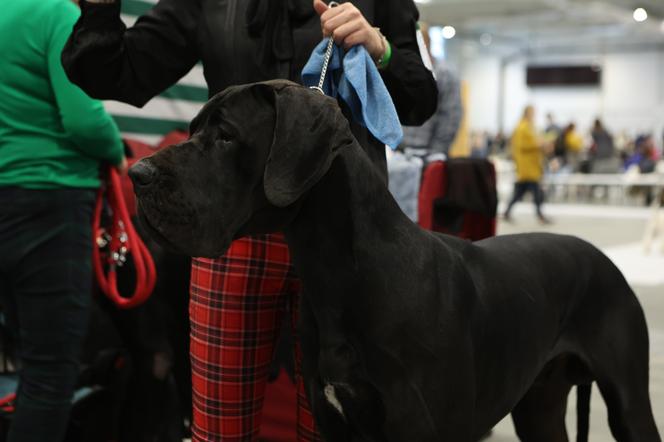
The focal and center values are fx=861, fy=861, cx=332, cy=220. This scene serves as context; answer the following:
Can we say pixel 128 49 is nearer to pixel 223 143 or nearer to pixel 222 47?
pixel 222 47

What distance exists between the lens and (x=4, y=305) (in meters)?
2.57

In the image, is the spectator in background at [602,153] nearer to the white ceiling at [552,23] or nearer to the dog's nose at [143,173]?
the white ceiling at [552,23]

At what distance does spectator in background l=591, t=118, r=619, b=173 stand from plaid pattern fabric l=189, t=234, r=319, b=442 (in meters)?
18.1

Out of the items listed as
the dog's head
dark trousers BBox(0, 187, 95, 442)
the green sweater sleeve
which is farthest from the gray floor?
the dog's head

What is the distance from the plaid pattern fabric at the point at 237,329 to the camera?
1839 millimetres

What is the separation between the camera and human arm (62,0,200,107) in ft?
6.07

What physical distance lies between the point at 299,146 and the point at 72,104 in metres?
1.16

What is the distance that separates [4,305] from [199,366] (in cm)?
96

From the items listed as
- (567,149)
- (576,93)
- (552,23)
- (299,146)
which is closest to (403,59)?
(299,146)

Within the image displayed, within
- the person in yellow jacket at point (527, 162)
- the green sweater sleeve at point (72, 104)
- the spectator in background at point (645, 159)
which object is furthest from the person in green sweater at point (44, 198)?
the spectator in background at point (645, 159)

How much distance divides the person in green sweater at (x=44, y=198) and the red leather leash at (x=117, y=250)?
0.23 m

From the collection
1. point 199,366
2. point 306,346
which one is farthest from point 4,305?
point 306,346

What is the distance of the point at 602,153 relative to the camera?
63.0 ft

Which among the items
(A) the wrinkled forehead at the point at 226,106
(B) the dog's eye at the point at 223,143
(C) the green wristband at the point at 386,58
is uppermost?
(C) the green wristband at the point at 386,58
